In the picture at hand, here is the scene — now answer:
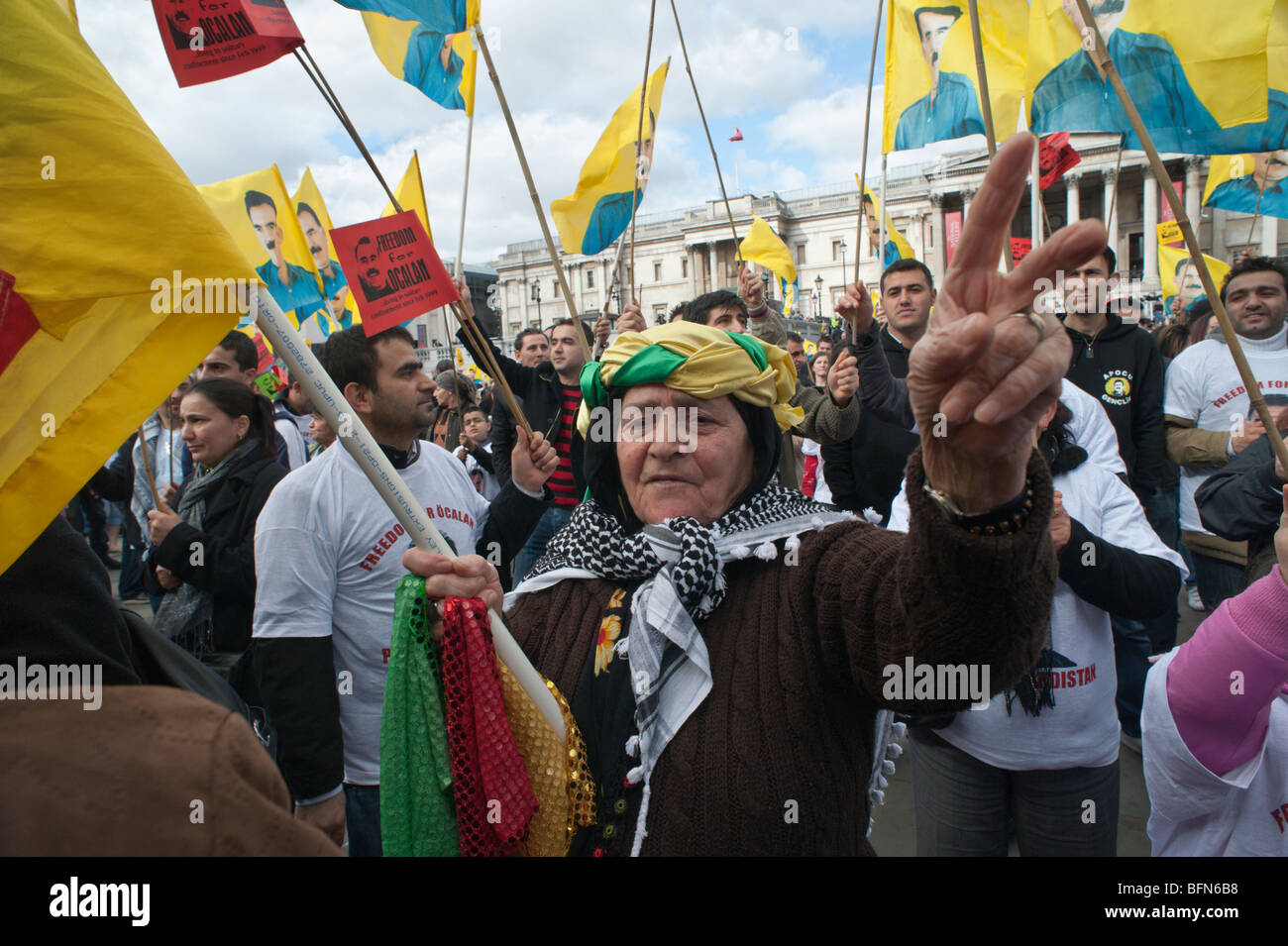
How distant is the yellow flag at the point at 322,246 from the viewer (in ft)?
26.7

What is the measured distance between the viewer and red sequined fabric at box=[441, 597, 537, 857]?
1.38 metres

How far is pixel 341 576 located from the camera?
8.39 ft

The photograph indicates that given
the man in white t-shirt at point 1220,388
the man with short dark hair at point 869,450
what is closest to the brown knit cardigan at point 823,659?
the man with short dark hair at point 869,450

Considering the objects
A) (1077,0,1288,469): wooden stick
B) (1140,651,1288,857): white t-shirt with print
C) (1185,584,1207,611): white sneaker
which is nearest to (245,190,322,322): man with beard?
(1077,0,1288,469): wooden stick

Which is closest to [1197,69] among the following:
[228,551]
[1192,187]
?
[228,551]

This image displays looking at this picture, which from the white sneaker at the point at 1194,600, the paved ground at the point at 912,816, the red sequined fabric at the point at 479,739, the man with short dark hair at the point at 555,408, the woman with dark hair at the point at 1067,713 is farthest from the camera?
the white sneaker at the point at 1194,600

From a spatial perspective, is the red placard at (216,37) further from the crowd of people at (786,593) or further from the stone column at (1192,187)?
the stone column at (1192,187)

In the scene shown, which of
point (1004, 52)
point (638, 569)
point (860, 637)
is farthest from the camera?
point (1004, 52)

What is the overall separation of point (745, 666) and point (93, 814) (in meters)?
1.08

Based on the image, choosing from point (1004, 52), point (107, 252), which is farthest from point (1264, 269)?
point (107, 252)

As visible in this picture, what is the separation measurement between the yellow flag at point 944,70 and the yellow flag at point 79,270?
4.70 meters

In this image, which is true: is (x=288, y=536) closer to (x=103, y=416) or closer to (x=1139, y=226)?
(x=103, y=416)

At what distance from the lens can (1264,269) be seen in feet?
13.3

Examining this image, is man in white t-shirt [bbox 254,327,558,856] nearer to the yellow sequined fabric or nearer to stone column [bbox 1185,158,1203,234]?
the yellow sequined fabric
